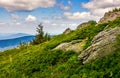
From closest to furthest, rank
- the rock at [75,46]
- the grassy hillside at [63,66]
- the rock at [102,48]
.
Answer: the grassy hillside at [63,66] → the rock at [102,48] → the rock at [75,46]

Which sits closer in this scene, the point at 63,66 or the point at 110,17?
the point at 63,66

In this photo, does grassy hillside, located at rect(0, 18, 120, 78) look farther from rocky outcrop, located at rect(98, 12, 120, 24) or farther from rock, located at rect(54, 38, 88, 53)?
rocky outcrop, located at rect(98, 12, 120, 24)

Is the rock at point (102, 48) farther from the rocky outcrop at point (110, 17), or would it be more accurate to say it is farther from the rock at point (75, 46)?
the rocky outcrop at point (110, 17)

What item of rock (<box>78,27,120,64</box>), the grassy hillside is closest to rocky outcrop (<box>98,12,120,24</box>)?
the grassy hillside

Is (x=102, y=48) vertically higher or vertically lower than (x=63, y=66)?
higher

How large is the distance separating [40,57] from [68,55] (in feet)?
12.5

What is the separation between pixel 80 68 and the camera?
18.8 m

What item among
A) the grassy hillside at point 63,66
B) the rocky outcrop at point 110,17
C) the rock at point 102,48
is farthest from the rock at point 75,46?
the rocky outcrop at point 110,17

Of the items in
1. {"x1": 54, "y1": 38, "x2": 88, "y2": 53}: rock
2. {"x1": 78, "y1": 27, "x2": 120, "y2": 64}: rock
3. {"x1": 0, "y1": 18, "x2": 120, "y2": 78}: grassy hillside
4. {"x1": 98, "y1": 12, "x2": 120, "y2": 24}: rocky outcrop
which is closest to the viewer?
{"x1": 0, "y1": 18, "x2": 120, "y2": 78}: grassy hillside

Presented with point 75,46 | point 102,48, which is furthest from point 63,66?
point 75,46

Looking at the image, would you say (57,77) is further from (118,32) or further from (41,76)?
(118,32)

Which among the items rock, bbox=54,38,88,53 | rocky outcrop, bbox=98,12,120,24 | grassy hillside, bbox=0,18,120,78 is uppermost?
rocky outcrop, bbox=98,12,120,24

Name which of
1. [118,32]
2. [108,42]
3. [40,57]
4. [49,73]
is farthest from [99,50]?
[40,57]

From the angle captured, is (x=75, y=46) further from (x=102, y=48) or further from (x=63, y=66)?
(x=102, y=48)
